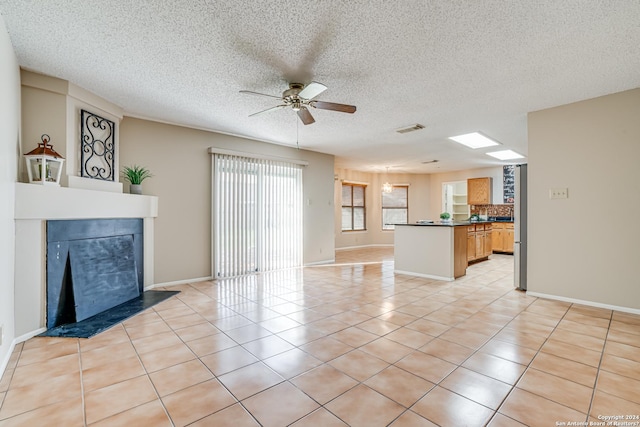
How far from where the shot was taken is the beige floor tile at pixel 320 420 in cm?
154

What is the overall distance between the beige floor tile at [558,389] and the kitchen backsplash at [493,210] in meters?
7.83

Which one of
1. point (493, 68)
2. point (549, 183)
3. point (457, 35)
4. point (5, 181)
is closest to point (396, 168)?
point (549, 183)

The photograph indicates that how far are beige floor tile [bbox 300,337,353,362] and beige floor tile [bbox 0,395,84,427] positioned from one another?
1496mm

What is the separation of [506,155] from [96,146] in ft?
27.3

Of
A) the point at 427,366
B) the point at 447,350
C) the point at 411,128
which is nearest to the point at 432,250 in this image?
the point at 411,128

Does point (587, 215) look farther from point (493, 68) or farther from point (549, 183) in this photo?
point (493, 68)

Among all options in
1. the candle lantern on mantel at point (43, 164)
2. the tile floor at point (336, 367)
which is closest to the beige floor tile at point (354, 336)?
the tile floor at point (336, 367)

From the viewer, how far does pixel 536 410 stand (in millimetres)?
1651

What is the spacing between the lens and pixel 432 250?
16.8 feet

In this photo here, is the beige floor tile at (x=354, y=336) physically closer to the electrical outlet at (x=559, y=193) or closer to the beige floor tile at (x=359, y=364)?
the beige floor tile at (x=359, y=364)

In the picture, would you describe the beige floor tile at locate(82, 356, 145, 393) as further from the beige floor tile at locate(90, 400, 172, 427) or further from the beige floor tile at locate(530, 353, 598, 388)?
the beige floor tile at locate(530, 353, 598, 388)

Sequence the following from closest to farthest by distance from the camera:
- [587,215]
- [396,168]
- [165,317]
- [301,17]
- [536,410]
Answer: [536,410], [301,17], [165,317], [587,215], [396,168]

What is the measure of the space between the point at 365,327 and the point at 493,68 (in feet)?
9.58

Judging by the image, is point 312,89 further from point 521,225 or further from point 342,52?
point 521,225
